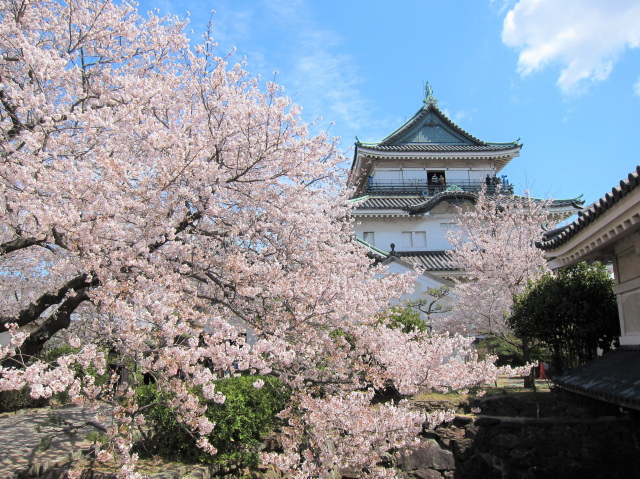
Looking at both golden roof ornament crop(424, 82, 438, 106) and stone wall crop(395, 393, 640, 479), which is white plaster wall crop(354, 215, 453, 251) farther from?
stone wall crop(395, 393, 640, 479)

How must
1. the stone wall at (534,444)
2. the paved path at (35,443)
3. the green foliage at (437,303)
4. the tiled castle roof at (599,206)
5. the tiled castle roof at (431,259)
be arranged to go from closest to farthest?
the tiled castle roof at (599,206)
the paved path at (35,443)
the stone wall at (534,444)
the green foliage at (437,303)
the tiled castle roof at (431,259)

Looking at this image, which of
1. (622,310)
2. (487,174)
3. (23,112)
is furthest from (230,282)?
(487,174)

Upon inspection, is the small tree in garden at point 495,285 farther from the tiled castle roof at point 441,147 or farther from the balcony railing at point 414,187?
the tiled castle roof at point 441,147

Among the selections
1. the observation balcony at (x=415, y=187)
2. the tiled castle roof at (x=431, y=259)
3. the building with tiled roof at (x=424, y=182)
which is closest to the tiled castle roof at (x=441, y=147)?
the building with tiled roof at (x=424, y=182)

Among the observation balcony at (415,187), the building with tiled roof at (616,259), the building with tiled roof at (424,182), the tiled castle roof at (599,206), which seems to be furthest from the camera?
the observation balcony at (415,187)

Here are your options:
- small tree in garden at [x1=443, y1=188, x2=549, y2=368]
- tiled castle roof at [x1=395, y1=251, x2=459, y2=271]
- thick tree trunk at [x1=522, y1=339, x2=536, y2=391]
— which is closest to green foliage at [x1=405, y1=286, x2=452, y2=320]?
small tree in garden at [x1=443, y1=188, x2=549, y2=368]

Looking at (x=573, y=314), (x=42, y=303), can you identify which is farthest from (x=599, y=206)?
(x=42, y=303)

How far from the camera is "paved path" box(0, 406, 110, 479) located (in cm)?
695

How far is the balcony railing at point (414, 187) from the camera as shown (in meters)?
25.5

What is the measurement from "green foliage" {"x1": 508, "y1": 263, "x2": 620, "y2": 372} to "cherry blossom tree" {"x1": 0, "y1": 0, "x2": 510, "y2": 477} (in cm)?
465

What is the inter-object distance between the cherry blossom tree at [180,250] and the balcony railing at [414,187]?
1766 centimetres

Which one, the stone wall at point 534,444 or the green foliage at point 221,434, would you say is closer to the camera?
the green foliage at point 221,434

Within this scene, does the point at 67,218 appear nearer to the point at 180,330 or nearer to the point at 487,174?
the point at 180,330

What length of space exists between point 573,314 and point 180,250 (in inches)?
341
